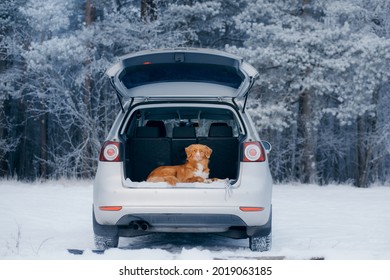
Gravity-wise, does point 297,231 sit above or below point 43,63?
below

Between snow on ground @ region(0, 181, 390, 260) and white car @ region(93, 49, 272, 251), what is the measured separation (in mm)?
288

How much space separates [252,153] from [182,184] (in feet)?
2.61

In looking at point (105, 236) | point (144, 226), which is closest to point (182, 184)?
point (144, 226)

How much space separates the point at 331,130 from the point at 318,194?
12.2 metres

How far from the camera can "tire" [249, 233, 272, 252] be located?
221 inches

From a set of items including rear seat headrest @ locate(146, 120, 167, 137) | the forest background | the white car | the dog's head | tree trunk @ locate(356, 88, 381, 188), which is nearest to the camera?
the white car

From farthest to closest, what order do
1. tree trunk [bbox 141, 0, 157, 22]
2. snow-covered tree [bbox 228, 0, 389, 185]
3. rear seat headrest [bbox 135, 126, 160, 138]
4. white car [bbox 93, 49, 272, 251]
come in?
tree trunk [bbox 141, 0, 157, 22] < snow-covered tree [bbox 228, 0, 389, 185] < rear seat headrest [bbox 135, 126, 160, 138] < white car [bbox 93, 49, 272, 251]

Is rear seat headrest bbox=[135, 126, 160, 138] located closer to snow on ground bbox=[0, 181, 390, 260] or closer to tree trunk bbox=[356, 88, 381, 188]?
snow on ground bbox=[0, 181, 390, 260]

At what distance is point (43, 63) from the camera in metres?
17.9

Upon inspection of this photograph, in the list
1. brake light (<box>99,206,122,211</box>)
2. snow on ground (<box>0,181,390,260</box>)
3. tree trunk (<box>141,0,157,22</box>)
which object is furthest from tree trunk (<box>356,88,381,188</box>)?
brake light (<box>99,206,122,211</box>)

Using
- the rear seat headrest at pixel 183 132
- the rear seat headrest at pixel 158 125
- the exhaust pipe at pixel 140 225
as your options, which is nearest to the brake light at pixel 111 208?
the exhaust pipe at pixel 140 225

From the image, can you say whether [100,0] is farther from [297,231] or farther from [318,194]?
[297,231]
